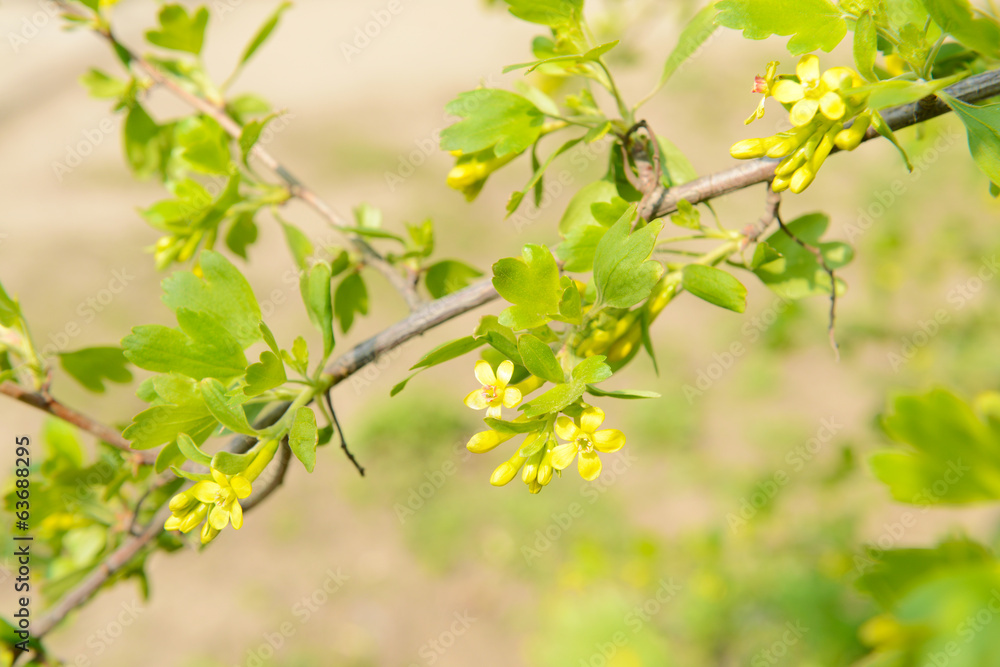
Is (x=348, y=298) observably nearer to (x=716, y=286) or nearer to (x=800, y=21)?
Result: (x=716, y=286)

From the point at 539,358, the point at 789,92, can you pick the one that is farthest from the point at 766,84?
the point at 539,358

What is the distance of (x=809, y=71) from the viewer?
493mm

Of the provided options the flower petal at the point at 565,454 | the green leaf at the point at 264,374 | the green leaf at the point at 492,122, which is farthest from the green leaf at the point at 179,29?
the flower petal at the point at 565,454

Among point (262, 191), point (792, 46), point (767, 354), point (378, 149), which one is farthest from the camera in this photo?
point (378, 149)

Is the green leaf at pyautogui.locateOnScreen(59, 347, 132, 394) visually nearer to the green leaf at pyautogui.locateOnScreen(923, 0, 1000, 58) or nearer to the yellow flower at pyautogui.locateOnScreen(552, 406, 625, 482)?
the yellow flower at pyautogui.locateOnScreen(552, 406, 625, 482)

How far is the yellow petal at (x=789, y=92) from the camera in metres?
0.49

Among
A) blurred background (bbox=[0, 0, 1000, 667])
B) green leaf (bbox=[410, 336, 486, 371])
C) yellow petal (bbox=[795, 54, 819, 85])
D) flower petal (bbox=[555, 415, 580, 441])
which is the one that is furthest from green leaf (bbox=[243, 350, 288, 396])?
blurred background (bbox=[0, 0, 1000, 667])

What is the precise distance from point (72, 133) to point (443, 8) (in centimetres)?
330

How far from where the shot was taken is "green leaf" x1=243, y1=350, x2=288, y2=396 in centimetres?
59

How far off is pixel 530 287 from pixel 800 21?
0.30 meters

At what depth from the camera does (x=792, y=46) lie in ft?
1.72

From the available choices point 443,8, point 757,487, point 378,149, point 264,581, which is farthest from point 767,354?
point 443,8

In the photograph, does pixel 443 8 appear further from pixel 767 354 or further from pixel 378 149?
pixel 767 354

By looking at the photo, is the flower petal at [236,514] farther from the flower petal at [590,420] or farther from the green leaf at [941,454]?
the green leaf at [941,454]
